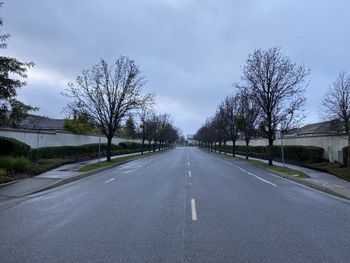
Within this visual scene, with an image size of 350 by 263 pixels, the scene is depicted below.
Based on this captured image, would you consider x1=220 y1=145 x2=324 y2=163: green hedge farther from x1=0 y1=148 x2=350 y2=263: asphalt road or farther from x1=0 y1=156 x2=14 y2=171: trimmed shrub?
x1=0 y1=156 x2=14 y2=171: trimmed shrub

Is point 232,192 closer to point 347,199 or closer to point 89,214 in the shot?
point 347,199

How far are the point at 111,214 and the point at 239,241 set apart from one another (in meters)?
3.86

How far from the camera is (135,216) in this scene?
945 cm

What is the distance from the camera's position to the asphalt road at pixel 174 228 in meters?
6.29

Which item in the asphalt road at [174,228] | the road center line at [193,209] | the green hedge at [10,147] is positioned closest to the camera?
the asphalt road at [174,228]

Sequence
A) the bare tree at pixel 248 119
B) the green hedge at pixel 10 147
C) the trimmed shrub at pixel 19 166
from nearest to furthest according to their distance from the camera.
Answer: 1. the trimmed shrub at pixel 19 166
2. the green hedge at pixel 10 147
3. the bare tree at pixel 248 119

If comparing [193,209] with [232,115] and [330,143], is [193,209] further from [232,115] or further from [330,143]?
[232,115]

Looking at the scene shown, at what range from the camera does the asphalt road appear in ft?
20.6

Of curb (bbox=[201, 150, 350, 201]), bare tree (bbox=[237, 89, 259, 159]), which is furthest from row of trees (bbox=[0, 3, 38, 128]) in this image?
bare tree (bbox=[237, 89, 259, 159])

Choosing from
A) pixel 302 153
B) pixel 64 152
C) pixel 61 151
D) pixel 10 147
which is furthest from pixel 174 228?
pixel 302 153

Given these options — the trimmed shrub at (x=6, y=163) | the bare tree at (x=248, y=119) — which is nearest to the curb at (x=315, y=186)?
the trimmed shrub at (x=6, y=163)

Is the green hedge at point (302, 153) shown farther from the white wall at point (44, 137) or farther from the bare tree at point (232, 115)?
the white wall at point (44, 137)

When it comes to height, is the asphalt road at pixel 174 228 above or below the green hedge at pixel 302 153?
below

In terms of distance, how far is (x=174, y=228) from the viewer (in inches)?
320
